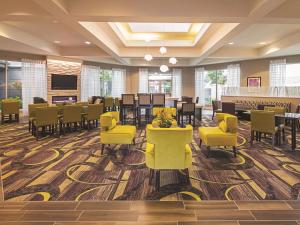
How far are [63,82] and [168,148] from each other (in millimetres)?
9318

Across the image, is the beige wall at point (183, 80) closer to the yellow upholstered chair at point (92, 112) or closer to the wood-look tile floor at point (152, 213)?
the yellow upholstered chair at point (92, 112)

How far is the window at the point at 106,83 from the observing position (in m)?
14.0

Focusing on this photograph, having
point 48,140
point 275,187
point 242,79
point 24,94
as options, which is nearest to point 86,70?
point 24,94

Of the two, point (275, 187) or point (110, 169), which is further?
point (110, 169)

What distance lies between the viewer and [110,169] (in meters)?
4.07

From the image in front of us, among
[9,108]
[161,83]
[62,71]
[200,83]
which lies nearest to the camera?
[9,108]

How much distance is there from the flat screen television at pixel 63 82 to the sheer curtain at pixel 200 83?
745 centimetres

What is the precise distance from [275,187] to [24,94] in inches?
404

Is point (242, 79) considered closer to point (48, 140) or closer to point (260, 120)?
point (260, 120)

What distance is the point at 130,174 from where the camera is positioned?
3822mm

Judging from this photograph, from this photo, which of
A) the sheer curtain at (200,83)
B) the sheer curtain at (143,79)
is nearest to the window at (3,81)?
the sheer curtain at (143,79)

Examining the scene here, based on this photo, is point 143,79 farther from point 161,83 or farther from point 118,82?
point 118,82

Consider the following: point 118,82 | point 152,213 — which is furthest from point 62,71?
point 152,213

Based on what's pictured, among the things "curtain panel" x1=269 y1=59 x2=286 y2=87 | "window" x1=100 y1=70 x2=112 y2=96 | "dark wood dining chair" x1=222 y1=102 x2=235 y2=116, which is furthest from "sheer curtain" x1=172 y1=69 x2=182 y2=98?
"dark wood dining chair" x1=222 y1=102 x2=235 y2=116
